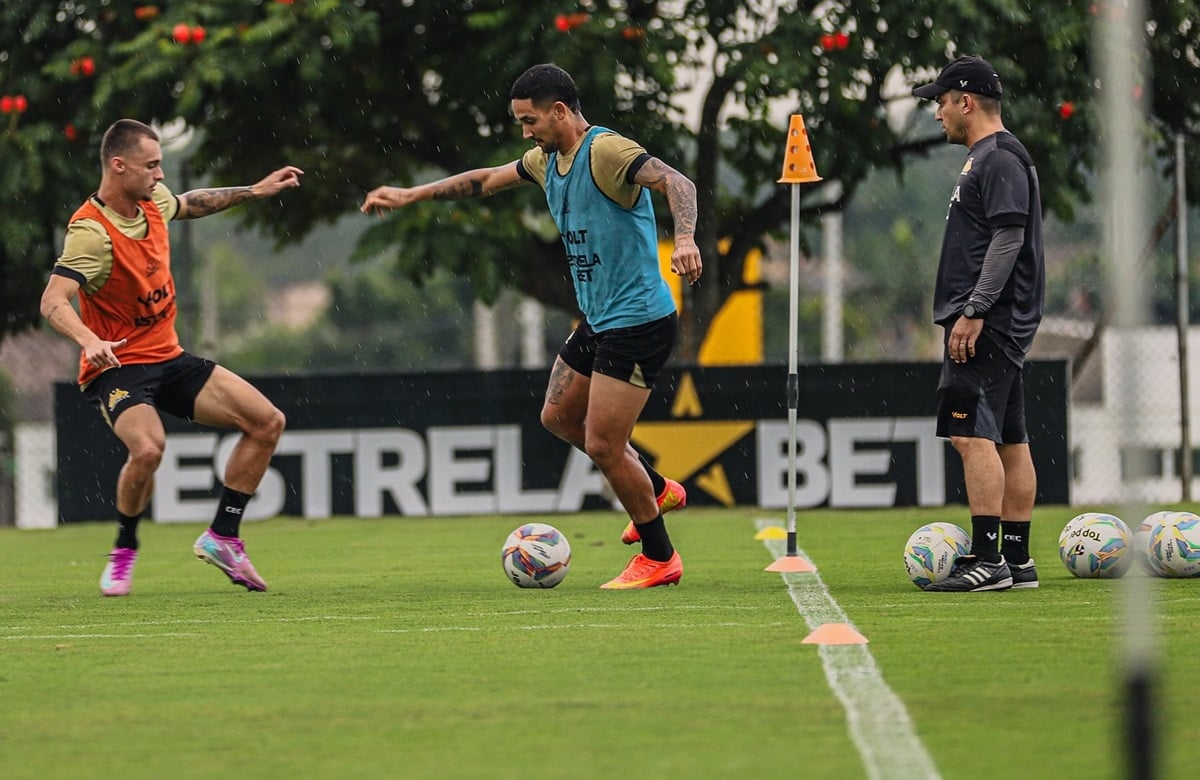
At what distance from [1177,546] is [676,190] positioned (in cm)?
278

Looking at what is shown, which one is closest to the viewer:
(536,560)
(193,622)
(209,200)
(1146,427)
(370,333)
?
(193,622)

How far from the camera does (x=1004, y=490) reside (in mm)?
8000

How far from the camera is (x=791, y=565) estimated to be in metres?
9.35

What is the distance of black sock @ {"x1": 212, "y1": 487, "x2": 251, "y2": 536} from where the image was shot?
8.59 metres

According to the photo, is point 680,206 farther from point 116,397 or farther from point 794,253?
point 116,397

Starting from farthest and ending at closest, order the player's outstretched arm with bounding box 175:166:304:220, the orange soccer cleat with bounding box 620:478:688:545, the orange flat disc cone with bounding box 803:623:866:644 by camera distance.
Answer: the player's outstretched arm with bounding box 175:166:304:220, the orange soccer cleat with bounding box 620:478:688:545, the orange flat disc cone with bounding box 803:623:866:644

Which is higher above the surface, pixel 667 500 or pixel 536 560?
pixel 667 500

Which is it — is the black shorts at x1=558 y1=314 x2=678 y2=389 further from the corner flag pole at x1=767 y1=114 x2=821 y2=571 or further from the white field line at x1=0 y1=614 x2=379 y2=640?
the white field line at x1=0 y1=614 x2=379 y2=640

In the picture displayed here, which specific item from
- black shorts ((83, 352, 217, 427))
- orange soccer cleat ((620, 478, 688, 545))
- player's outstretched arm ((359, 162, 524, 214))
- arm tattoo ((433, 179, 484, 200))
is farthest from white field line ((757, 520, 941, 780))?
black shorts ((83, 352, 217, 427))

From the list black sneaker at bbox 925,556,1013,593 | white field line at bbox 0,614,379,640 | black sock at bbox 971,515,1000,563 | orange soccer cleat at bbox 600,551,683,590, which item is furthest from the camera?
orange soccer cleat at bbox 600,551,683,590

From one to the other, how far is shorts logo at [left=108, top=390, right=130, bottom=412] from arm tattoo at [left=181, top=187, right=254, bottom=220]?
1.05 meters

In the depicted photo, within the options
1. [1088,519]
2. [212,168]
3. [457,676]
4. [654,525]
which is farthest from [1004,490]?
[212,168]

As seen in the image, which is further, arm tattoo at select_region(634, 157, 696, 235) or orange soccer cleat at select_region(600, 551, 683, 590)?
orange soccer cleat at select_region(600, 551, 683, 590)

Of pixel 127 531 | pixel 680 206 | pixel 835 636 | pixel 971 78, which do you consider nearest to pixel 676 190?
pixel 680 206
